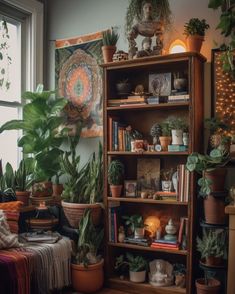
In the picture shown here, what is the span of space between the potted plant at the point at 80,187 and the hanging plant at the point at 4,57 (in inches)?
33.3

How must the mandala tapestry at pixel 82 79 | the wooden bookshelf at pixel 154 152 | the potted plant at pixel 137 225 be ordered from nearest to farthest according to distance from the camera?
the wooden bookshelf at pixel 154 152
the potted plant at pixel 137 225
the mandala tapestry at pixel 82 79

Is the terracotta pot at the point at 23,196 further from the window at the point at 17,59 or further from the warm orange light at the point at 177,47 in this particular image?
the warm orange light at the point at 177,47

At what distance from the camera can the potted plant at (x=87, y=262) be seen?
3148 millimetres

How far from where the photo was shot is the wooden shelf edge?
3.07m

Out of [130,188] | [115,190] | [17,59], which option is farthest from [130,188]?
[17,59]

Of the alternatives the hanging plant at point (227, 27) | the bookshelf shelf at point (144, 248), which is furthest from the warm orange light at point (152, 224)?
the hanging plant at point (227, 27)

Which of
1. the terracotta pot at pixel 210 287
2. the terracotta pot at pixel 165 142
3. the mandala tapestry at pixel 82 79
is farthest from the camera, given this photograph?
the mandala tapestry at pixel 82 79

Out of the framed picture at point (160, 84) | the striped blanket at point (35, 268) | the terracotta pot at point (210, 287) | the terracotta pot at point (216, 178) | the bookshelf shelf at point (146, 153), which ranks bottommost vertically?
the terracotta pot at point (210, 287)

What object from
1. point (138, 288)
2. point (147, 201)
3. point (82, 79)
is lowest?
point (138, 288)

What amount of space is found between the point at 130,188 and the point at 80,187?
0.46 metres

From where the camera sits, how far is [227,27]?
2820 mm

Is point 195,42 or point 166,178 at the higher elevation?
point 195,42

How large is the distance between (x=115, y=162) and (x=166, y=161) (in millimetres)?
440

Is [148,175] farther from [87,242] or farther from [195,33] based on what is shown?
[195,33]
